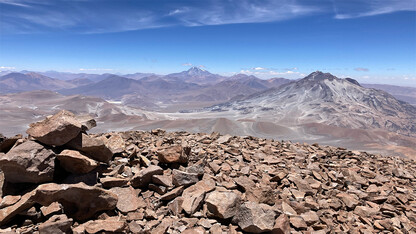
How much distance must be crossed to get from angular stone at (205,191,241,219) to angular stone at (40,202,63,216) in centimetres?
293

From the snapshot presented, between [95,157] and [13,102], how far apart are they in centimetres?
22933

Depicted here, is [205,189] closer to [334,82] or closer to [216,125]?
[216,125]

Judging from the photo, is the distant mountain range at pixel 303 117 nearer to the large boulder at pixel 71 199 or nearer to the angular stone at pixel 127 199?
the angular stone at pixel 127 199

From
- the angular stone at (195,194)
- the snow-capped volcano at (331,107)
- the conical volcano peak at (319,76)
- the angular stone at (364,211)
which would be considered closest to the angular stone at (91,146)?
the angular stone at (195,194)

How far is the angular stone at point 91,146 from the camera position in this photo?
5.23 m

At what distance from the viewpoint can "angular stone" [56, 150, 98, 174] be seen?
15.9 ft

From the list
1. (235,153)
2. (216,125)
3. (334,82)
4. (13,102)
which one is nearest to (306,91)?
(334,82)

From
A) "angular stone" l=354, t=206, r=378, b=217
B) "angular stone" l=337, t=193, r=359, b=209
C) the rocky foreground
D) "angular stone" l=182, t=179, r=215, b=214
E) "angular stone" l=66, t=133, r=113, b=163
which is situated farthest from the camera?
"angular stone" l=337, t=193, r=359, b=209

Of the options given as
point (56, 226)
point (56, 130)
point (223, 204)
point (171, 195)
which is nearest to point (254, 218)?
point (223, 204)

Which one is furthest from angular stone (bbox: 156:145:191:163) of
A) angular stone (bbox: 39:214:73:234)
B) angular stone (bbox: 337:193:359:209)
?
angular stone (bbox: 337:193:359:209)

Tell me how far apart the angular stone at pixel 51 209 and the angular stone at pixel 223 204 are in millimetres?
2926

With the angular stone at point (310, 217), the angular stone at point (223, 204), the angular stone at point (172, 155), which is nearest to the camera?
the angular stone at point (223, 204)

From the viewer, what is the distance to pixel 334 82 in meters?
174

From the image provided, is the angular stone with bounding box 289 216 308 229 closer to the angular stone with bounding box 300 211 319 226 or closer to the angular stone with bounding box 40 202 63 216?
the angular stone with bounding box 300 211 319 226
